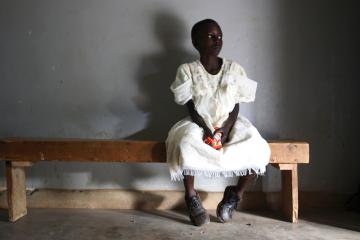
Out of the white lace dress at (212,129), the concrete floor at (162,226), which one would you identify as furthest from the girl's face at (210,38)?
the concrete floor at (162,226)

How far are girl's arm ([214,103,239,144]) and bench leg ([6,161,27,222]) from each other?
51.7 inches

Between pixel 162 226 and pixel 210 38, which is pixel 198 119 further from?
pixel 162 226

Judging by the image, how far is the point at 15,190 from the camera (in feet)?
7.84

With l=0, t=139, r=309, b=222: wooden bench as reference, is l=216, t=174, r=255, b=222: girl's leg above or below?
below

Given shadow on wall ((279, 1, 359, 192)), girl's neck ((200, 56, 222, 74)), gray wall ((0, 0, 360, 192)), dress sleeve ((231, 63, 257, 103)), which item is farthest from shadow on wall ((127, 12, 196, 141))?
shadow on wall ((279, 1, 359, 192))

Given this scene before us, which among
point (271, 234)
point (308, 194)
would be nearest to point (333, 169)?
point (308, 194)

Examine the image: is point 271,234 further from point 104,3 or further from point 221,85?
point 104,3

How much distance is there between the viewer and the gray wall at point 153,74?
2.62m

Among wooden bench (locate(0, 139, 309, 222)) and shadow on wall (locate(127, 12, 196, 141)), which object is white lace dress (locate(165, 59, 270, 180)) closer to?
wooden bench (locate(0, 139, 309, 222))

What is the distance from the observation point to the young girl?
212cm

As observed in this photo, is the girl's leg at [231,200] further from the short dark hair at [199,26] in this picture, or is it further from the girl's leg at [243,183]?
the short dark hair at [199,26]

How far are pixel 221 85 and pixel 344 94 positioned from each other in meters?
0.92

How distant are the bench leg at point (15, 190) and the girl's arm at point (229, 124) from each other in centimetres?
131

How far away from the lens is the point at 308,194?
2.65m
